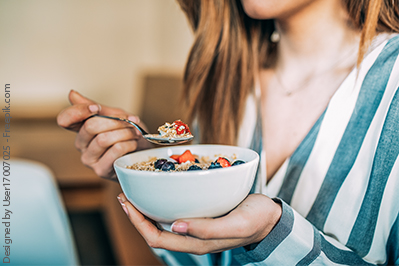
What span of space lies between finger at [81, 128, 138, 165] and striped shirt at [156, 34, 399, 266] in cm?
35

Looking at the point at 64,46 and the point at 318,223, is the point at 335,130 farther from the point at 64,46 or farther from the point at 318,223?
Result: the point at 64,46

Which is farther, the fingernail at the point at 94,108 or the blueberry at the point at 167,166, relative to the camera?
the fingernail at the point at 94,108

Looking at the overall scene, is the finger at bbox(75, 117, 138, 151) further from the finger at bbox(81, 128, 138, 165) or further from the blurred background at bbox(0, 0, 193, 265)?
the blurred background at bbox(0, 0, 193, 265)

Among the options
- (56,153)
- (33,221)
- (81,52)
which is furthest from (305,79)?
(81,52)

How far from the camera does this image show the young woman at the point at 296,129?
57cm

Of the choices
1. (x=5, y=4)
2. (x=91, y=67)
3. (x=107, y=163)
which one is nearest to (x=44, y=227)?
(x=107, y=163)

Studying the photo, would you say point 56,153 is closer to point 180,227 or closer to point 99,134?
point 99,134

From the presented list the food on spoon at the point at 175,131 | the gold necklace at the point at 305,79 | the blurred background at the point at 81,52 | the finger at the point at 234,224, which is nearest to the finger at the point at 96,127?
the food on spoon at the point at 175,131

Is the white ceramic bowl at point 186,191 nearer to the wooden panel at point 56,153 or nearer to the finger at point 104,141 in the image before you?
the finger at point 104,141

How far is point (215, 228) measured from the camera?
447 millimetres

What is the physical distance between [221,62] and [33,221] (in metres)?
0.71

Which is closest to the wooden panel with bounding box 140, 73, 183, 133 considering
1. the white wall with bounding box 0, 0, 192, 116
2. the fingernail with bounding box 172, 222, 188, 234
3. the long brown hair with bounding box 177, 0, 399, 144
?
the white wall with bounding box 0, 0, 192, 116

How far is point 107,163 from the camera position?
0.74 m

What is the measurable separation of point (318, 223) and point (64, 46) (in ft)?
15.3
